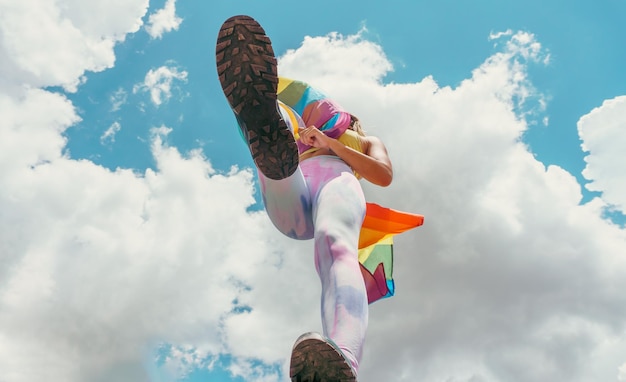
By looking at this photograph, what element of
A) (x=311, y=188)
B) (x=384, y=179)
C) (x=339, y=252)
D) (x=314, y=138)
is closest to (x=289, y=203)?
(x=311, y=188)

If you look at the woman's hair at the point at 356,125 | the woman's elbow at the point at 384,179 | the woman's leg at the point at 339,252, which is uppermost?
the woman's hair at the point at 356,125

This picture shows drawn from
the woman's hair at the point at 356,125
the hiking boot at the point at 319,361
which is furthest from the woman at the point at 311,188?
the woman's hair at the point at 356,125

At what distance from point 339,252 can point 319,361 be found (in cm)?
69

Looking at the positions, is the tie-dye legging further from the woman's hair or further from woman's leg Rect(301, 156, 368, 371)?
the woman's hair

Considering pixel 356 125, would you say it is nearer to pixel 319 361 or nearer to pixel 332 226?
pixel 332 226

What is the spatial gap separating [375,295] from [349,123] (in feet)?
3.52

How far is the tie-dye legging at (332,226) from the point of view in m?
2.46

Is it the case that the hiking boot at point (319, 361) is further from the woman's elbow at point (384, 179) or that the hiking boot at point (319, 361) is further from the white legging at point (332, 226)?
the woman's elbow at point (384, 179)

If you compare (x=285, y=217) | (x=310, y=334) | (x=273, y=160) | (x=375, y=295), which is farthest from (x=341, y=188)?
(x=310, y=334)

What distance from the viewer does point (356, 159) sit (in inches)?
132

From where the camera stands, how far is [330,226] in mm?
2783

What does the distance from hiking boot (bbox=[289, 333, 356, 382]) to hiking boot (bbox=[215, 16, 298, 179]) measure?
902 millimetres

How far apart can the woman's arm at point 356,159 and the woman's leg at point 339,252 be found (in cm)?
6

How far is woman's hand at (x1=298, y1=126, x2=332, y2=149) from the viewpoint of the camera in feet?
11.0
